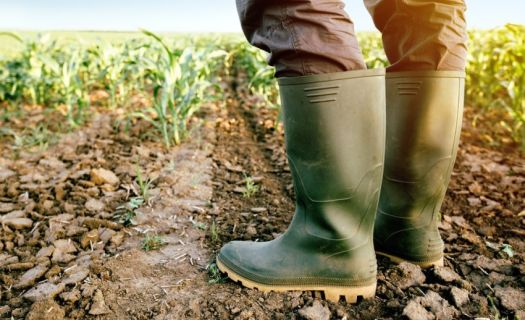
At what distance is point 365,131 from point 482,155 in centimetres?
201

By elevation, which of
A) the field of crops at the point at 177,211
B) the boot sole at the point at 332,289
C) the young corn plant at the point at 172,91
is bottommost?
the field of crops at the point at 177,211

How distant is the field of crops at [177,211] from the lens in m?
1.16

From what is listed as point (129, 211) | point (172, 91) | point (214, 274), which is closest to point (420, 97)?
point (214, 274)

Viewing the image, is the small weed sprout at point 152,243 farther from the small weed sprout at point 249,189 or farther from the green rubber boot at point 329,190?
the small weed sprout at point 249,189

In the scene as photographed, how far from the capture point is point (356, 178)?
1056 mm

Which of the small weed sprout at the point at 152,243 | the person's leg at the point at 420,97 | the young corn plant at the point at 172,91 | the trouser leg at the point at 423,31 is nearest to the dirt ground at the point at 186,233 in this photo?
the small weed sprout at the point at 152,243

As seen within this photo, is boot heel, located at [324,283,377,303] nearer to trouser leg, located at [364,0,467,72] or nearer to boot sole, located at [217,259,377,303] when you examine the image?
boot sole, located at [217,259,377,303]

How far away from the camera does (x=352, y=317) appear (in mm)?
1110

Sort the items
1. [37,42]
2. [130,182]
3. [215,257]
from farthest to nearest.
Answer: [37,42] < [130,182] < [215,257]

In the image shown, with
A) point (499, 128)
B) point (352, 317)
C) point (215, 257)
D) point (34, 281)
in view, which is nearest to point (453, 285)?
point (352, 317)

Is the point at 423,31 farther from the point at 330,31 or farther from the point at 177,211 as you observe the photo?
the point at 177,211

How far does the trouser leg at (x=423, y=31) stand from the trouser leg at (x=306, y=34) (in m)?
0.24

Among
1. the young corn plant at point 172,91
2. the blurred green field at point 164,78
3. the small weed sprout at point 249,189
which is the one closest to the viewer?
the small weed sprout at point 249,189

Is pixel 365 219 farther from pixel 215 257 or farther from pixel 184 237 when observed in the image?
pixel 184 237
